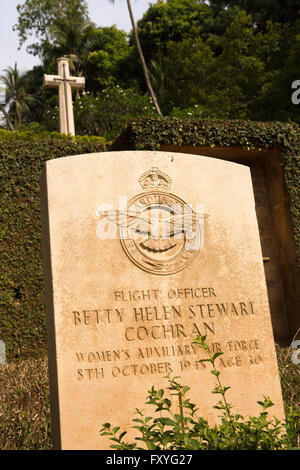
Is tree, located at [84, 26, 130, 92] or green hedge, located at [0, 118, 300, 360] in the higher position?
tree, located at [84, 26, 130, 92]

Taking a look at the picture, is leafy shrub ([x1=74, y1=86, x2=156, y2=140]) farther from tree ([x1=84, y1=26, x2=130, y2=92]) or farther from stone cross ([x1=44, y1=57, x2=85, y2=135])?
stone cross ([x1=44, y1=57, x2=85, y2=135])

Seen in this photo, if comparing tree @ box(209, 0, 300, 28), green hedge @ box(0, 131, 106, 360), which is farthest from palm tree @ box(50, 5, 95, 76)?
green hedge @ box(0, 131, 106, 360)

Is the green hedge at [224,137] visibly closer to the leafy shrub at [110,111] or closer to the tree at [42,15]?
the leafy shrub at [110,111]

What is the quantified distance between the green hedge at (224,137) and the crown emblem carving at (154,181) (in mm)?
4754

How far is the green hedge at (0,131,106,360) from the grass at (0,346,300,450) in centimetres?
122

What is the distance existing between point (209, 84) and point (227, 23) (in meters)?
5.85

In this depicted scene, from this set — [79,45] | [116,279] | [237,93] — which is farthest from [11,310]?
[79,45]

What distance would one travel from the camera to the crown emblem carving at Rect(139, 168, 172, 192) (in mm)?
4078

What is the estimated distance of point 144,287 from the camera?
154 inches

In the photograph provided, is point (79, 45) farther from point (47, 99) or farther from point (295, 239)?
point (295, 239)

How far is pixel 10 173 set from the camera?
28.0 feet

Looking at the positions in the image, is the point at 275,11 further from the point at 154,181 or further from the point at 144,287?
the point at 144,287

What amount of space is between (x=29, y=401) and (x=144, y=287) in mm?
2057
